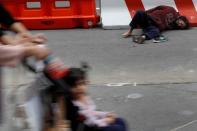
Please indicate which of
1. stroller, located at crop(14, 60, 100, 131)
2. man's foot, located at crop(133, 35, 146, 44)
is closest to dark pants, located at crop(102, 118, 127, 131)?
stroller, located at crop(14, 60, 100, 131)

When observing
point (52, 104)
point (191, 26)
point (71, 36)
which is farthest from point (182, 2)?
point (52, 104)

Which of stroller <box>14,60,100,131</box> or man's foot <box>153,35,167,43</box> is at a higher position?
stroller <box>14,60,100,131</box>

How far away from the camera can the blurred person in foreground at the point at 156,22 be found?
890cm

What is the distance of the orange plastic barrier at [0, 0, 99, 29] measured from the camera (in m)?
9.85

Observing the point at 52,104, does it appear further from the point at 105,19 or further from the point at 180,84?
the point at 105,19

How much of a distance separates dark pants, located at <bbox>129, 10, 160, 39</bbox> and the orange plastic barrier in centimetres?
105

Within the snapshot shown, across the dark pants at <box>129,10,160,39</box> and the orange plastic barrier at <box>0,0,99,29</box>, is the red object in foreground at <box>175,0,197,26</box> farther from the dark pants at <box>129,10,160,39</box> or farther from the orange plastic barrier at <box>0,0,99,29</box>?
the orange plastic barrier at <box>0,0,99,29</box>

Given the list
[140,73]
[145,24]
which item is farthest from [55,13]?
[140,73]

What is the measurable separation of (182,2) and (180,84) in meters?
3.21

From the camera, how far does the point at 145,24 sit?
9.05m

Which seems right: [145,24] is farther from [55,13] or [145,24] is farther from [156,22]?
[55,13]

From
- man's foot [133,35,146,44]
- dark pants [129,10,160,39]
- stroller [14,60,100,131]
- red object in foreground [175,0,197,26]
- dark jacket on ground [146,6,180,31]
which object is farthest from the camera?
red object in foreground [175,0,197,26]

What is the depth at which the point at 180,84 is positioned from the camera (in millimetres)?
6961

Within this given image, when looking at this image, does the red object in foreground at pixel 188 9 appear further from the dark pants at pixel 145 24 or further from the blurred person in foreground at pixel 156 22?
the dark pants at pixel 145 24
